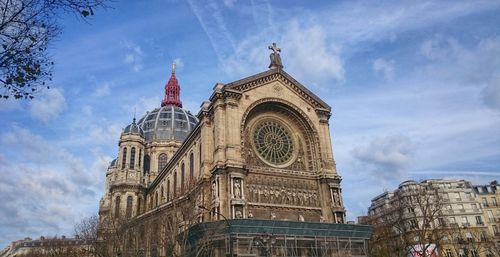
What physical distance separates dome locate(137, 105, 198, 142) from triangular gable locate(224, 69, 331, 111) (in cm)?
4082

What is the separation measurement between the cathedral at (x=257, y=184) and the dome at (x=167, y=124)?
31461mm

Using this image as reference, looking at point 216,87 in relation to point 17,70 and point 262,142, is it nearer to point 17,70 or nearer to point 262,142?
point 262,142

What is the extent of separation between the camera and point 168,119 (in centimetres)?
8100

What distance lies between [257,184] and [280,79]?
38.9 feet

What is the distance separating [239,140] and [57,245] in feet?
94.6

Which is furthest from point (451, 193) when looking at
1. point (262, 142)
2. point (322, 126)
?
point (262, 142)

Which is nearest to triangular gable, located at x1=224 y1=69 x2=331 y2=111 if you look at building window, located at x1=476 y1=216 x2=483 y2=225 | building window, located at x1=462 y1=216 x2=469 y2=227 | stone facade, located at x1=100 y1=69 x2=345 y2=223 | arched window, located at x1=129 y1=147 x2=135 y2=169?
stone facade, located at x1=100 y1=69 x2=345 y2=223

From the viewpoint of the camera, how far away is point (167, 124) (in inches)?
3147

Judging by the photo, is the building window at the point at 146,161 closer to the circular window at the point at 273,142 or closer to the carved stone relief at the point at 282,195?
the circular window at the point at 273,142

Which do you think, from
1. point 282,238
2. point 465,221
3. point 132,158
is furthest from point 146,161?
point 465,221

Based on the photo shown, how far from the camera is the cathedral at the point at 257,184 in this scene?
29922 mm

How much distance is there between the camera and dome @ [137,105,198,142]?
78.1 m

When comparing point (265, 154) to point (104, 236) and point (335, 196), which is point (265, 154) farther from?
point (104, 236)

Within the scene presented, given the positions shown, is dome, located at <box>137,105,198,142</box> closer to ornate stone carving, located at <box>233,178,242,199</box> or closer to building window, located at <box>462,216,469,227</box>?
ornate stone carving, located at <box>233,178,242,199</box>
